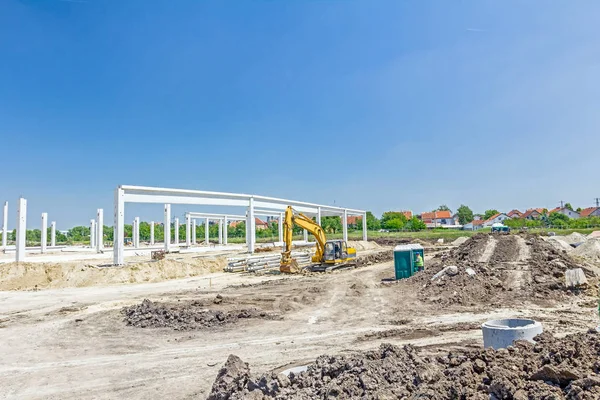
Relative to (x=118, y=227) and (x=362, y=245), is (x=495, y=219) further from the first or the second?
(x=118, y=227)

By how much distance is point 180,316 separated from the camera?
11453mm

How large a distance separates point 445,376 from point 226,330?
683 centimetres

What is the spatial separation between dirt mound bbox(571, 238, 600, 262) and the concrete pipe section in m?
21.3

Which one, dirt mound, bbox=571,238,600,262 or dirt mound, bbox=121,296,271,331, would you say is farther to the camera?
dirt mound, bbox=571,238,600,262

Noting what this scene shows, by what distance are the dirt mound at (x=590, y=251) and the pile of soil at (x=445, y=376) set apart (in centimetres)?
2252

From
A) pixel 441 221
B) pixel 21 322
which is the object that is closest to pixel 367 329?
pixel 21 322

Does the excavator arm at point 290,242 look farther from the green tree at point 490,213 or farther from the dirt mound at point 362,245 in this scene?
the green tree at point 490,213

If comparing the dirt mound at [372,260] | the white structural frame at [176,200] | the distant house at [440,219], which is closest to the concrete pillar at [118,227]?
the white structural frame at [176,200]

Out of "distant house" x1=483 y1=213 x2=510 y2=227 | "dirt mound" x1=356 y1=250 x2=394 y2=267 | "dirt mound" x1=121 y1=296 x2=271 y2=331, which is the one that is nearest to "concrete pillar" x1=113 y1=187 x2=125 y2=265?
"dirt mound" x1=121 y1=296 x2=271 y2=331

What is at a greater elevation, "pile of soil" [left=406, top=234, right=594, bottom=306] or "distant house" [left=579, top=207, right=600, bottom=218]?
"distant house" [left=579, top=207, right=600, bottom=218]

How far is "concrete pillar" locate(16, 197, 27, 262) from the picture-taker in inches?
906

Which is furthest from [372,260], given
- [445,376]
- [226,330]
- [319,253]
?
[445,376]

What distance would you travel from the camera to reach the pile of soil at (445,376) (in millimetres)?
4262

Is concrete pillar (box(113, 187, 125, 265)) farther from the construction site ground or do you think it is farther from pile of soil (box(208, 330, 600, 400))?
pile of soil (box(208, 330, 600, 400))
